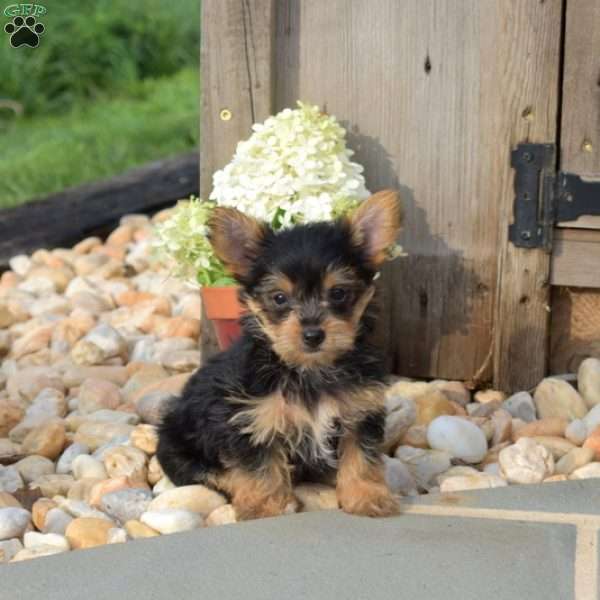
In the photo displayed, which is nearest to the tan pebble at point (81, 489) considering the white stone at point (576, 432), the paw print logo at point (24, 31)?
the white stone at point (576, 432)

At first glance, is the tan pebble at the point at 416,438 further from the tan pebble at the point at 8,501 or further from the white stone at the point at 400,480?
the tan pebble at the point at 8,501

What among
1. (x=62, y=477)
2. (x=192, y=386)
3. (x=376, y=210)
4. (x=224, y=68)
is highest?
(x=224, y=68)

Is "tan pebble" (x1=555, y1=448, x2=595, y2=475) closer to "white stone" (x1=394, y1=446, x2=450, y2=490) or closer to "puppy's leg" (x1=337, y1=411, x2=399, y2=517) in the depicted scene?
"white stone" (x1=394, y1=446, x2=450, y2=490)

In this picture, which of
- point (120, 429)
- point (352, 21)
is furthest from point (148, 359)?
point (352, 21)

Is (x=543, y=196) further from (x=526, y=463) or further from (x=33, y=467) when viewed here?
(x=33, y=467)

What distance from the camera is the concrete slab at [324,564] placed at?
3949 millimetres

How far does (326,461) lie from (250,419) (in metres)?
0.39

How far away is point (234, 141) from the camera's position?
6199 millimetres

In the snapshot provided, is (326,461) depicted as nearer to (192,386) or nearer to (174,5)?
(192,386)

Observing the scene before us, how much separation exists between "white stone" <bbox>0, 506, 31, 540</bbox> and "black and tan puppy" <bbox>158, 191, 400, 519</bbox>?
68cm

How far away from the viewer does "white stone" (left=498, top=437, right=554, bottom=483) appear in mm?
4992

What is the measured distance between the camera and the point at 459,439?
540 cm

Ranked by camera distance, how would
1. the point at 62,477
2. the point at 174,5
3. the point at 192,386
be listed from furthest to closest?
1. the point at 174,5
2. the point at 62,477
3. the point at 192,386

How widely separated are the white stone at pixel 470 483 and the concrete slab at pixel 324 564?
445 millimetres
